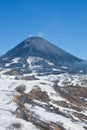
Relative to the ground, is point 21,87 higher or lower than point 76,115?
higher

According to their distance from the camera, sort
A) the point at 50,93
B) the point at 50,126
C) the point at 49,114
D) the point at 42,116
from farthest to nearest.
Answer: the point at 50,93, the point at 49,114, the point at 42,116, the point at 50,126

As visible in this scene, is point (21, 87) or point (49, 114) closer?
point (49, 114)

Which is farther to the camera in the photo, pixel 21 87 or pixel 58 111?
pixel 21 87

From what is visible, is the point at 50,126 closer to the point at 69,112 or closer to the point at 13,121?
the point at 13,121

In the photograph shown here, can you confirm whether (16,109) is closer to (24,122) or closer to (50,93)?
(24,122)

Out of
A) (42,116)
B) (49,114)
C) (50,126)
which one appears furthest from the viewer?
(49,114)

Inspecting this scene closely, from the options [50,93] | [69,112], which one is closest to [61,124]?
[69,112]

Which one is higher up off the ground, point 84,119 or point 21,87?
point 21,87

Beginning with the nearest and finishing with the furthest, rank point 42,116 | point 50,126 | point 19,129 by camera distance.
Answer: point 19,129 < point 50,126 < point 42,116

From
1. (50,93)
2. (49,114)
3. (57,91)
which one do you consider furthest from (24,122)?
(57,91)
